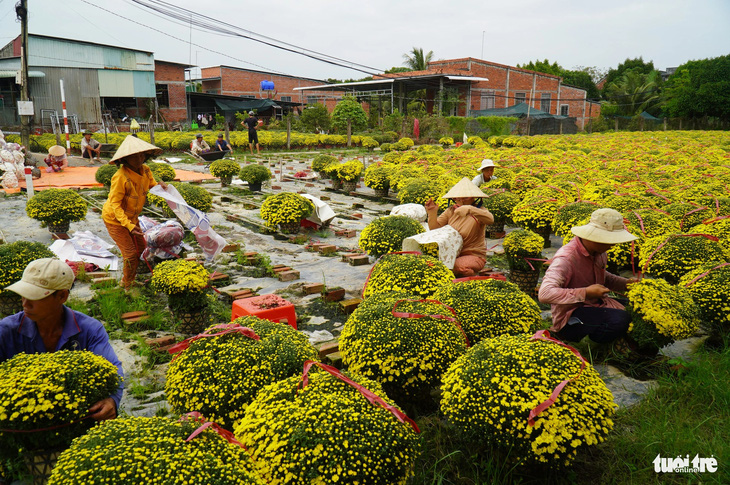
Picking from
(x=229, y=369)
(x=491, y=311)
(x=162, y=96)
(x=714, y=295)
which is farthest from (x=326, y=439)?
(x=162, y=96)

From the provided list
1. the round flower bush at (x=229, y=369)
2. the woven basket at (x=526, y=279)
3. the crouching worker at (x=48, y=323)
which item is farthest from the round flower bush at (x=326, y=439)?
the woven basket at (x=526, y=279)

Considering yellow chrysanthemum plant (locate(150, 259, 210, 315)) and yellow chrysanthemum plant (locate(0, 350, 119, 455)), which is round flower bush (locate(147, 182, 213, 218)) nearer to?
yellow chrysanthemum plant (locate(150, 259, 210, 315))

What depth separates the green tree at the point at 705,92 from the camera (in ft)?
108

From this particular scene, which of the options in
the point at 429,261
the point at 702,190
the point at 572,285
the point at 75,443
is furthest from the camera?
the point at 702,190

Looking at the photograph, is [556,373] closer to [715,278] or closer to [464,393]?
[464,393]

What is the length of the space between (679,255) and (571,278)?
1.70 m

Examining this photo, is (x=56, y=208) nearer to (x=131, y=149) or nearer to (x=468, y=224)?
(x=131, y=149)

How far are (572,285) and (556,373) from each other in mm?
1476

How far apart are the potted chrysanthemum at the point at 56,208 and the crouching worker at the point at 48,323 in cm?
526

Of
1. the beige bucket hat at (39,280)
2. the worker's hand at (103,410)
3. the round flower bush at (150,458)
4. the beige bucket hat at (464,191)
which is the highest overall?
the beige bucket hat at (464,191)

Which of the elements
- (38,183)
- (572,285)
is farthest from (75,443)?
(38,183)

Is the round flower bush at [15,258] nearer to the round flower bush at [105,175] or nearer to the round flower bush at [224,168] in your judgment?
the round flower bush at [105,175]

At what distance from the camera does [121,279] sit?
552 cm

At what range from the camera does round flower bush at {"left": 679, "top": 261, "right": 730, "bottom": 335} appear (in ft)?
11.7
